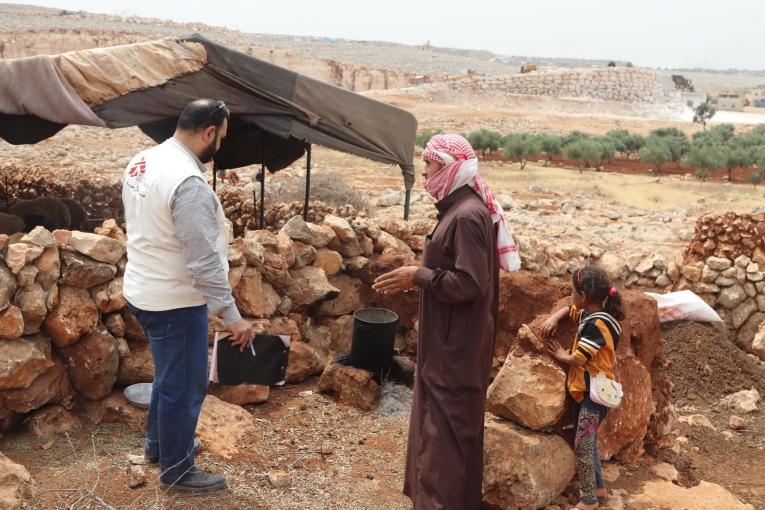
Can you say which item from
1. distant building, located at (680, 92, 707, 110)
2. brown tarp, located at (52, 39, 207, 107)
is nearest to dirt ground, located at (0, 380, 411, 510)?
brown tarp, located at (52, 39, 207, 107)

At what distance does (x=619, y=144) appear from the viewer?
27656 millimetres

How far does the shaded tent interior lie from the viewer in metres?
5.30

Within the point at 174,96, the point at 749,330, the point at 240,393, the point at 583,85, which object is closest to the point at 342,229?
the point at 174,96

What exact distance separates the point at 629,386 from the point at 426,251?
1.68 meters

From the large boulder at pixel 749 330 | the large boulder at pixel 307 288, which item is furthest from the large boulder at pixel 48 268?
the large boulder at pixel 749 330

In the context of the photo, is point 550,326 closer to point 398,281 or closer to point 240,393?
point 398,281

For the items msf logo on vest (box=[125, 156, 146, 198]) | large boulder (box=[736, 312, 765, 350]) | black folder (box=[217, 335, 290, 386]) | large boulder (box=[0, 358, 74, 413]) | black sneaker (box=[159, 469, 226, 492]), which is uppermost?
msf logo on vest (box=[125, 156, 146, 198])

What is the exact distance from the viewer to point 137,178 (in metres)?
2.89

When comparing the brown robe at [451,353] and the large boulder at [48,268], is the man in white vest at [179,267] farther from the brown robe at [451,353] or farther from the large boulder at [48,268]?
the large boulder at [48,268]

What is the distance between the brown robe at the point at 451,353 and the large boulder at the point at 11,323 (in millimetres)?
2161

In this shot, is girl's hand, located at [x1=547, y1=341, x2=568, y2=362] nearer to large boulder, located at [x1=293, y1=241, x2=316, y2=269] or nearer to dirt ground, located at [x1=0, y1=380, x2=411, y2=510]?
dirt ground, located at [x1=0, y1=380, x2=411, y2=510]

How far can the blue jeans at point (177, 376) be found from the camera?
2975 mm

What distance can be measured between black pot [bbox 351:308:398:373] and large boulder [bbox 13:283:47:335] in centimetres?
194

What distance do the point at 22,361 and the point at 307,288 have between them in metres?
2.18
